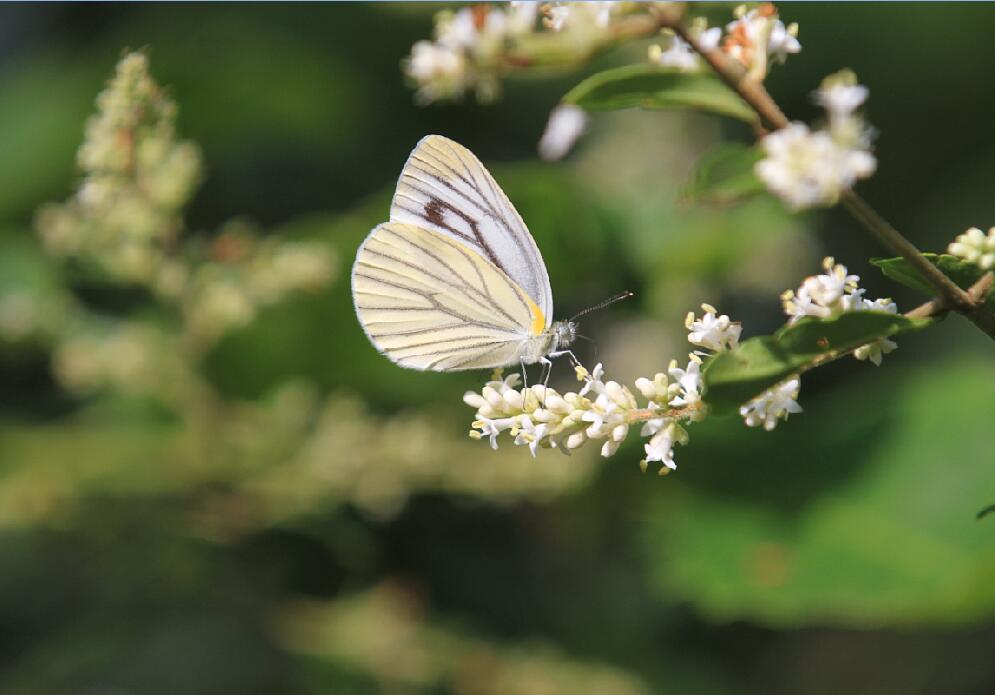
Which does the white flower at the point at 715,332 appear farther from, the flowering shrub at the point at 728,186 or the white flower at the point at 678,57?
the white flower at the point at 678,57

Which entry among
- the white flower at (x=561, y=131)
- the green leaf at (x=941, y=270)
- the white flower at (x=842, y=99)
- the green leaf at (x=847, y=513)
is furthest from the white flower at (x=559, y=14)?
the green leaf at (x=847, y=513)

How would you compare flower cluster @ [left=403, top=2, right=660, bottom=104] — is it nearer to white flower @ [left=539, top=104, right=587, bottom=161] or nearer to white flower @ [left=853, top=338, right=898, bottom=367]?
white flower @ [left=539, top=104, right=587, bottom=161]

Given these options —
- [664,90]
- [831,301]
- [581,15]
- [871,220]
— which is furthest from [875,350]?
[581,15]

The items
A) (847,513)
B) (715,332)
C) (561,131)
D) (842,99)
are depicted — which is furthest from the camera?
(847,513)

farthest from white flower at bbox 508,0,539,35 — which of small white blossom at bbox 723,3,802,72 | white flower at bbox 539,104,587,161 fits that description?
small white blossom at bbox 723,3,802,72

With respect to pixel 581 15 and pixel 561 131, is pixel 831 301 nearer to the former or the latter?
pixel 581 15

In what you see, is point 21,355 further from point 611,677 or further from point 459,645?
point 611,677
